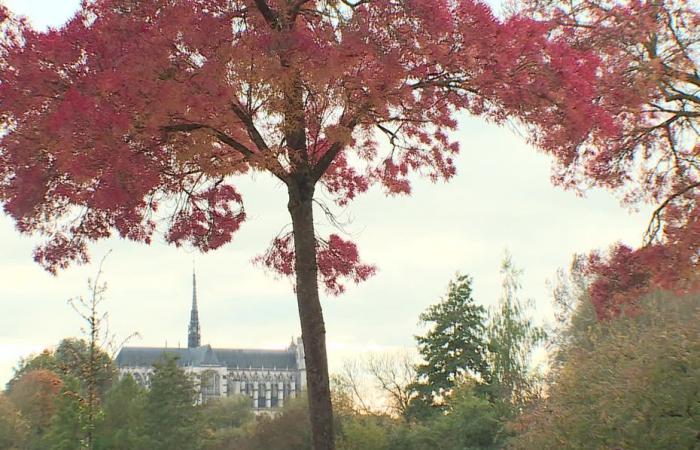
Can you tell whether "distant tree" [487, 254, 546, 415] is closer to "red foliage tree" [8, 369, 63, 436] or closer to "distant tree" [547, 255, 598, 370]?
"distant tree" [547, 255, 598, 370]

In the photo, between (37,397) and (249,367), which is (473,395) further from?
(249,367)

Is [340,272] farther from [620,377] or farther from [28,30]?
[28,30]

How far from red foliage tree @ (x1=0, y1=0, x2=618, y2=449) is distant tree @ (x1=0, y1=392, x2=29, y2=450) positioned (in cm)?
3245

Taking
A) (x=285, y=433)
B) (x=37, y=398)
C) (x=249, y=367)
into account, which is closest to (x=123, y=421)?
(x=37, y=398)

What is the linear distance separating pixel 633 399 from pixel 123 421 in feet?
107

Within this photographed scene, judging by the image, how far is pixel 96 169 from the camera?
24.1ft

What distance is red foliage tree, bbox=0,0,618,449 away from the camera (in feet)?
23.7

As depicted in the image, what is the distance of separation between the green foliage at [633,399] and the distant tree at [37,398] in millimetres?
36204

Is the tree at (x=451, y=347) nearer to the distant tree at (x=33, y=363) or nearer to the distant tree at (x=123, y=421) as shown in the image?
the distant tree at (x=123, y=421)

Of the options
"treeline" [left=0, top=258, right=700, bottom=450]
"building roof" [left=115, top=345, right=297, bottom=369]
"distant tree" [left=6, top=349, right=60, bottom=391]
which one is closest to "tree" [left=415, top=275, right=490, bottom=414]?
"treeline" [left=0, top=258, right=700, bottom=450]

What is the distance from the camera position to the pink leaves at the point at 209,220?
32.0ft

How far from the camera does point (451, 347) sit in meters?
34.2

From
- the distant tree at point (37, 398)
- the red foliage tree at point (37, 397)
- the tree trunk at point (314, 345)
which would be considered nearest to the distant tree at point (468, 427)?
the tree trunk at point (314, 345)

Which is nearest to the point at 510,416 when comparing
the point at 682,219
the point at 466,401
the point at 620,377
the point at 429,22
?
the point at 466,401
